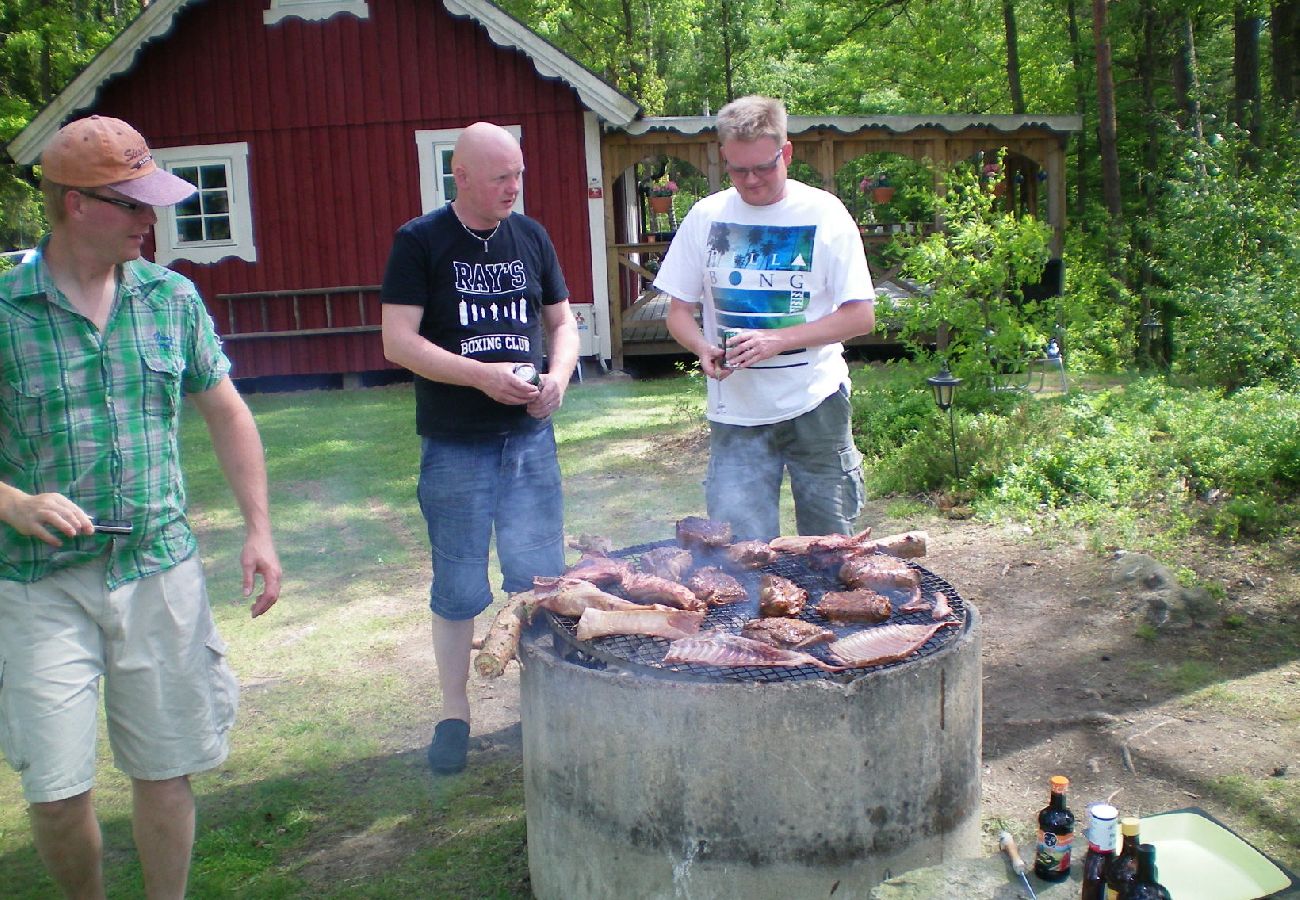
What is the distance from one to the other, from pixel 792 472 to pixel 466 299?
1431 mm

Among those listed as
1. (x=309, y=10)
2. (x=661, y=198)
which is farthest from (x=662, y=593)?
(x=661, y=198)

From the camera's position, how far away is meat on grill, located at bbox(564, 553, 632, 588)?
3533mm

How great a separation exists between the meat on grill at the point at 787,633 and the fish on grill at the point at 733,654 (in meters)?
0.04

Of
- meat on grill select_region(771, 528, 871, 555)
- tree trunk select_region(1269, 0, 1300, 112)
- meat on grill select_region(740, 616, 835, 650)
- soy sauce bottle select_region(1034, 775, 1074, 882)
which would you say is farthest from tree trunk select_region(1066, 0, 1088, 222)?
soy sauce bottle select_region(1034, 775, 1074, 882)

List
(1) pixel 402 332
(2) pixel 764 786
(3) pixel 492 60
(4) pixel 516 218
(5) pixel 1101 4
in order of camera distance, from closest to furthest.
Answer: (2) pixel 764 786 → (1) pixel 402 332 → (4) pixel 516 218 → (3) pixel 492 60 → (5) pixel 1101 4

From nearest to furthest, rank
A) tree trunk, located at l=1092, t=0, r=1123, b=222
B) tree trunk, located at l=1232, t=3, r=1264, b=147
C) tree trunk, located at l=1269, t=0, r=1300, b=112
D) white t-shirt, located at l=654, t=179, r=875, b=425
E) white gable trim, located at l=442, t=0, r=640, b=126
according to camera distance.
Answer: white t-shirt, located at l=654, t=179, r=875, b=425 → tree trunk, located at l=1269, t=0, r=1300, b=112 → white gable trim, located at l=442, t=0, r=640, b=126 → tree trunk, located at l=1232, t=3, r=1264, b=147 → tree trunk, located at l=1092, t=0, r=1123, b=222

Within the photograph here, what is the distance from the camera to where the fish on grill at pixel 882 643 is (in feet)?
9.41

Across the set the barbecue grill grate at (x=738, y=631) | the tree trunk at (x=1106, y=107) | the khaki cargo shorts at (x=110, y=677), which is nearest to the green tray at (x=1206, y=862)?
the barbecue grill grate at (x=738, y=631)

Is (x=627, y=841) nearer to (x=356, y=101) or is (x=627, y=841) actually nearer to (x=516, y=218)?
(x=516, y=218)

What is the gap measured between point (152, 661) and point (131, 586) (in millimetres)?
204

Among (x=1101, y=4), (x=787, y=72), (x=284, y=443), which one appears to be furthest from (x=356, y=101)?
(x=787, y=72)

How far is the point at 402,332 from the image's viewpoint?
3680 mm

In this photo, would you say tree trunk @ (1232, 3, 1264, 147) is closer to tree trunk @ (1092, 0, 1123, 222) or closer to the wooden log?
tree trunk @ (1092, 0, 1123, 222)

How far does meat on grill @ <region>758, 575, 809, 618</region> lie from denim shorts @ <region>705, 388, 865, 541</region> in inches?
31.7
